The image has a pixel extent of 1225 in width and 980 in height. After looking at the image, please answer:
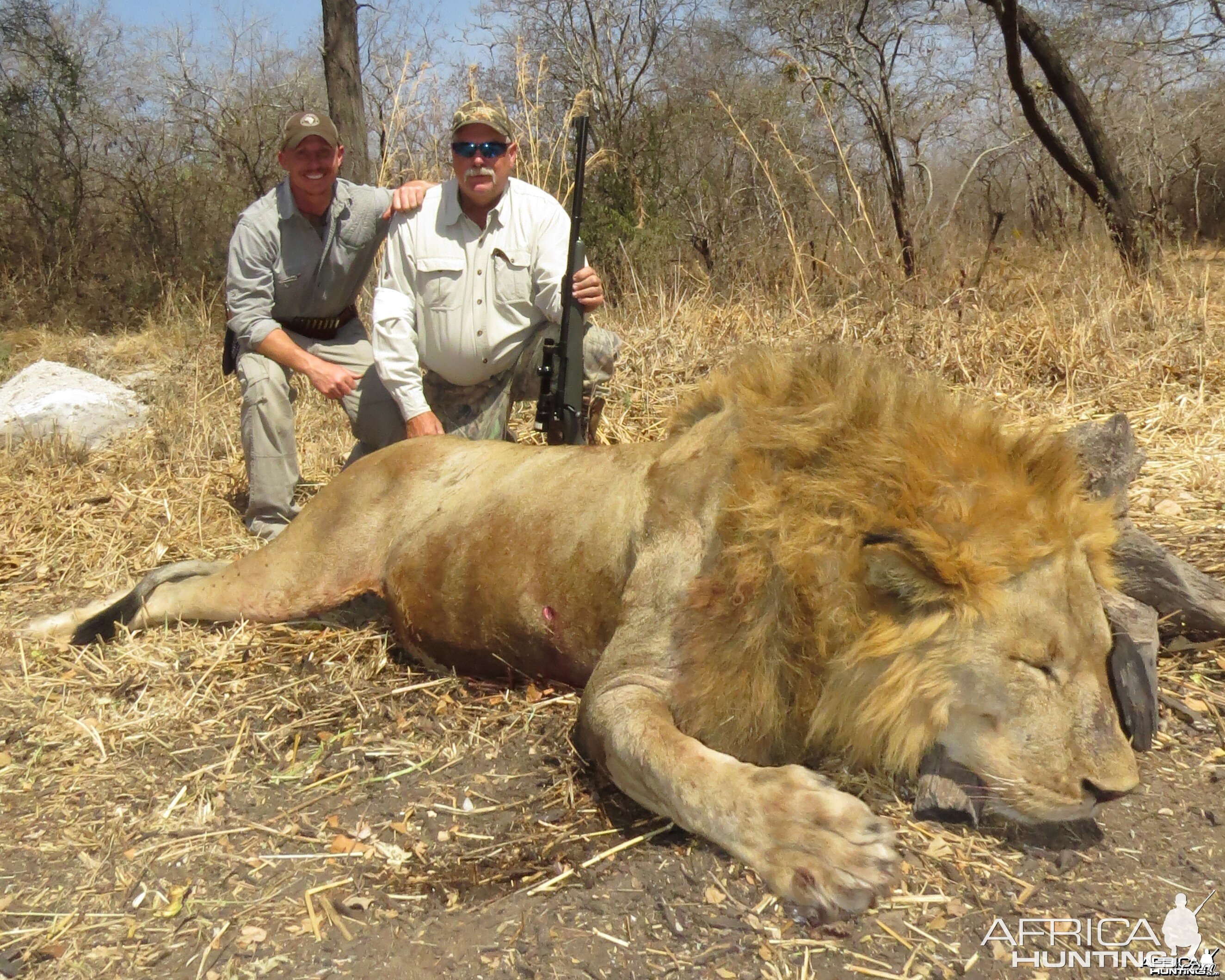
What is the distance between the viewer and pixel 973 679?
1.99 m

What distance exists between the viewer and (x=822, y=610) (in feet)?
6.97

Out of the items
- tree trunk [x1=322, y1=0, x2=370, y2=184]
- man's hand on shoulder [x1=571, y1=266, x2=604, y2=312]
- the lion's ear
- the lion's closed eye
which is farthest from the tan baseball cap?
the lion's closed eye

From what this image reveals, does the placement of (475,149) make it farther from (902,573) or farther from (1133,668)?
(1133,668)

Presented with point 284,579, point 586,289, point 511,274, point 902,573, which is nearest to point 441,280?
point 511,274

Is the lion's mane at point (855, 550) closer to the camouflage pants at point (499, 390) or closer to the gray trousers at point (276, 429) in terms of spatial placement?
the camouflage pants at point (499, 390)

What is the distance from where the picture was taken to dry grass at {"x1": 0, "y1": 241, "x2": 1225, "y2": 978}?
213 cm

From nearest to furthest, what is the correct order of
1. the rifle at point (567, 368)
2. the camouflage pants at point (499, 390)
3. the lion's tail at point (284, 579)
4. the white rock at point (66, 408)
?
the lion's tail at point (284, 579) → the rifle at point (567, 368) → the camouflage pants at point (499, 390) → the white rock at point (66, 408)

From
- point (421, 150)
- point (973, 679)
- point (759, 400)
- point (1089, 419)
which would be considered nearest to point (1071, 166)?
point (1089, 419)

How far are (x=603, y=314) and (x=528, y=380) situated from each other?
2326 mm

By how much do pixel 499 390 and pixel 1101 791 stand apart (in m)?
3.31

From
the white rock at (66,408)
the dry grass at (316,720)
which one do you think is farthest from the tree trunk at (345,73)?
the dry grass at (316,720)

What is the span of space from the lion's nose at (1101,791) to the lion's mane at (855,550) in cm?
30

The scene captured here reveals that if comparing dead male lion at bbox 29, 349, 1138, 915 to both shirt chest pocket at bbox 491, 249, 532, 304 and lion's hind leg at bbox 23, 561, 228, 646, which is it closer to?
lion's hind leg at bbox 23, 561, 228, 646

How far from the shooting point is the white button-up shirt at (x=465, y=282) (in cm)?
442
